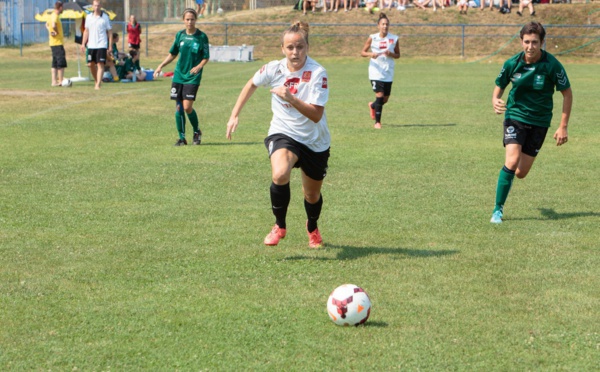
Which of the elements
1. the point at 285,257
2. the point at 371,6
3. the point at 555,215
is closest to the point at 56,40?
the point at 555,215

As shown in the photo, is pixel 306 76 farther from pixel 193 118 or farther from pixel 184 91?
pixel 193 118

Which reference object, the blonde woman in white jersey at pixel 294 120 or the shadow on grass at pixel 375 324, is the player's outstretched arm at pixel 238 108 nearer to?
the blonde woman in white jersey at pixel 294 120

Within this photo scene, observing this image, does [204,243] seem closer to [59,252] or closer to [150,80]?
[59,252]

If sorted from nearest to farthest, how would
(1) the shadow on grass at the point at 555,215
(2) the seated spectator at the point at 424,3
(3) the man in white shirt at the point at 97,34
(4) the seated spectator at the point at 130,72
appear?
1. (1) the shadow on grass at the point at 555,215
2. (3) the man in white shirt at the point at 97,34
3. (4) the seated spectator at the point at 130,72
4. (2) the seated spectator at the point at 424,3

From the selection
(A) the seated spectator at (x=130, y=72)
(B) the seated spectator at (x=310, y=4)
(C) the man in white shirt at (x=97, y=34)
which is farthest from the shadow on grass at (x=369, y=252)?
(B) the seated spectator at (x=310, y=4)

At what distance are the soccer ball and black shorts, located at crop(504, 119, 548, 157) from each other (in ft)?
13.3

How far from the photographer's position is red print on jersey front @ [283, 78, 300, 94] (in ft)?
23.7

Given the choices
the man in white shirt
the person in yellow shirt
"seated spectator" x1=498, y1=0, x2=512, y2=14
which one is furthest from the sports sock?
"seated spectator" x1=498, y1=0, x2=512, y2=14

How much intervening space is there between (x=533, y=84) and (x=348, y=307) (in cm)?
438

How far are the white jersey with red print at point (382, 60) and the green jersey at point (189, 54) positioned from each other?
4.24 metres

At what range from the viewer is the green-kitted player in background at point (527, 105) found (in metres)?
8.82

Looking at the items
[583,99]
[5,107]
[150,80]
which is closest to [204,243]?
[5,107]

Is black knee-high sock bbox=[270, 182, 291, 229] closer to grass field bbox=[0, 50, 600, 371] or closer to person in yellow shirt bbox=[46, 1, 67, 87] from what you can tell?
grass field bbox=[0, 50, 600, 371]

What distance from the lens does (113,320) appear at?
570 centimetres
